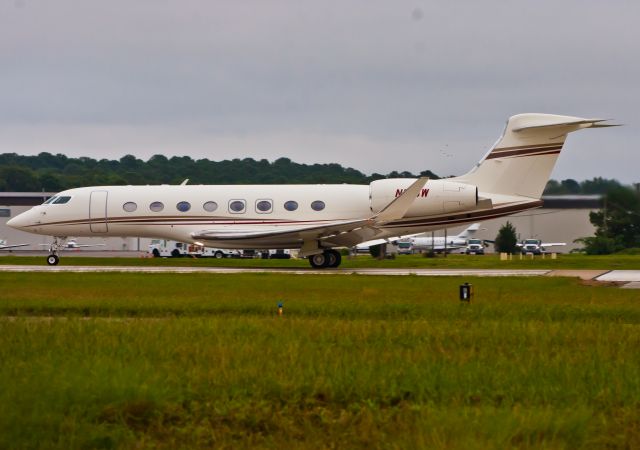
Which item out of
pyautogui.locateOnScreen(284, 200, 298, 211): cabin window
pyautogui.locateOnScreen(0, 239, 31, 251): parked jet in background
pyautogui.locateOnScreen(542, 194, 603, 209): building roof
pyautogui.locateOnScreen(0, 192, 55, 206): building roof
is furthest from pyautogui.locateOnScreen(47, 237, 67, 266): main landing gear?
pyautogui.locateOnScreen(0, 192, 55, 206): building roof

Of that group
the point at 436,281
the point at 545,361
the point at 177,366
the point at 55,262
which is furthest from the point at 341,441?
the point at 55,262

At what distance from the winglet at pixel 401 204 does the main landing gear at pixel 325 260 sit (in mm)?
3026

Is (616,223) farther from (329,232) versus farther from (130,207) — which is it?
(130,207)

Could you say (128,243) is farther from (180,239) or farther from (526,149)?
(526,149)

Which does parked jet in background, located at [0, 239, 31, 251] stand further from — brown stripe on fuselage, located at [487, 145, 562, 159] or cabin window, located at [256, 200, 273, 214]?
brown stripe on fuselage, located at [487, 145, 562, 159]

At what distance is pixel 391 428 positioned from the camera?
919 centimetres

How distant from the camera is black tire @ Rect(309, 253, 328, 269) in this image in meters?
35.6

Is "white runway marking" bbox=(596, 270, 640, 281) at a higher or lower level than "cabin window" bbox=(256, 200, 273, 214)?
lower

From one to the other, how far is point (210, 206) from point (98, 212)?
4.36m

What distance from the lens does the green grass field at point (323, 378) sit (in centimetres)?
888

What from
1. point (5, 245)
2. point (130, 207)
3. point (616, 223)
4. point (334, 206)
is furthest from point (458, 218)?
point (5, 245)

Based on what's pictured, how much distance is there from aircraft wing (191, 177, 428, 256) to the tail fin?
130 inches

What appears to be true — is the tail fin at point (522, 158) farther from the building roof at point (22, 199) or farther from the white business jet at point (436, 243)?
the building roof at point (22, 199)

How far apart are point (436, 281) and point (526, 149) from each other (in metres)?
9.43
